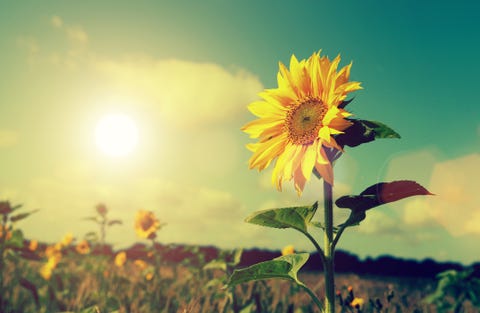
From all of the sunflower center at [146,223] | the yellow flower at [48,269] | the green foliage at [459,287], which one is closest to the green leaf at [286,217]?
the green foliage at [459,287]

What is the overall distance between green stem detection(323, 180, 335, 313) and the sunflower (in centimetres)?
9

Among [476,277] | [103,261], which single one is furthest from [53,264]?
[476,277]

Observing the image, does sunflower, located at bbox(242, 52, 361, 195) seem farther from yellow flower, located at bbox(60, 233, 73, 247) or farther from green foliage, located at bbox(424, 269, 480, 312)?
yellow flower, located at bbox(60, 233, 73, 247)

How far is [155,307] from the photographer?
4105 millimetres

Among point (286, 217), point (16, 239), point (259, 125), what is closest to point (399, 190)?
point (286, 217)

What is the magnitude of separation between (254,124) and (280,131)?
136mm

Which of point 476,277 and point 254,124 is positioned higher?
point 254,124

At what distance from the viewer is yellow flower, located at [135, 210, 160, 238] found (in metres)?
7.58

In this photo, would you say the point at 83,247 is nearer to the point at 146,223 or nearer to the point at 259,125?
the point at 146,223

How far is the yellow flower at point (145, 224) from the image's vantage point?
24.9ft

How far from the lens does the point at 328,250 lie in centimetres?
176

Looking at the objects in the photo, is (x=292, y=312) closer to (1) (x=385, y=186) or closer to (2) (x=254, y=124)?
(2) (x=254, y=124)

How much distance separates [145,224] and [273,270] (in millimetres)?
6316

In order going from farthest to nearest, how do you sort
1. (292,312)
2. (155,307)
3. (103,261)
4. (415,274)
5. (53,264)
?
(415,274) < (103,261) < (53,264) < (155,307) < (292,312)
